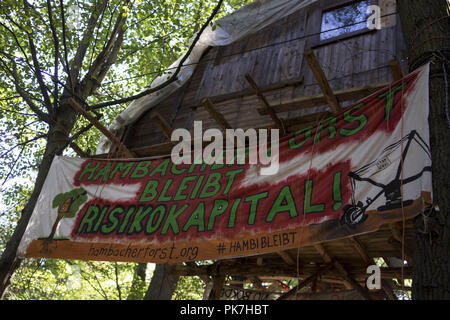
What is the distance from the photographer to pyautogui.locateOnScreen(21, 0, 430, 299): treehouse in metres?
4.14

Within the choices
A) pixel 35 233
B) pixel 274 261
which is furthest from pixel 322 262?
pixel 35 233

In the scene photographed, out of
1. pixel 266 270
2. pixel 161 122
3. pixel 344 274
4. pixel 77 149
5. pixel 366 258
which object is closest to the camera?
pixel 366 258

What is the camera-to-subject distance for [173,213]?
19.3 ft

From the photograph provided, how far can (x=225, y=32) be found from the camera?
28.8ft

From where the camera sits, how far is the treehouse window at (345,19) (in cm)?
744

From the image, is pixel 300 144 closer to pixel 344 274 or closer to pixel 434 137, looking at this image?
pixel 434 137

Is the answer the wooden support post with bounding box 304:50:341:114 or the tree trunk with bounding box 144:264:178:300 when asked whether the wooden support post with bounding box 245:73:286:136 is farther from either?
the tree trunk with bounding box 144:264:178:300

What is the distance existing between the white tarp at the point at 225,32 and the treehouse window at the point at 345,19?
543 mm

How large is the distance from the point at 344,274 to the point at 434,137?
413 centimetres

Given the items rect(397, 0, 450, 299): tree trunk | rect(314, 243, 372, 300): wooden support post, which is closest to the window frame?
rect(397, 0, 450, 299): tree trunk

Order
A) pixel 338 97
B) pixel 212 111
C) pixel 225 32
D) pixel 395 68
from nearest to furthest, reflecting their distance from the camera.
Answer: pixel 395 68, pixel 338 97, pixel 212 111, pixel 225 32

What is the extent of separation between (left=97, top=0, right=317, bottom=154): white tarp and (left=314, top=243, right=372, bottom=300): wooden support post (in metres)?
4.86

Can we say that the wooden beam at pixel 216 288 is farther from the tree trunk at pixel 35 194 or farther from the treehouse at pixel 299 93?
the tree trunk at pixel 35 194

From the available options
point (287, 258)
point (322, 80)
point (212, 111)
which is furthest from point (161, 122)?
point (287, 258)
